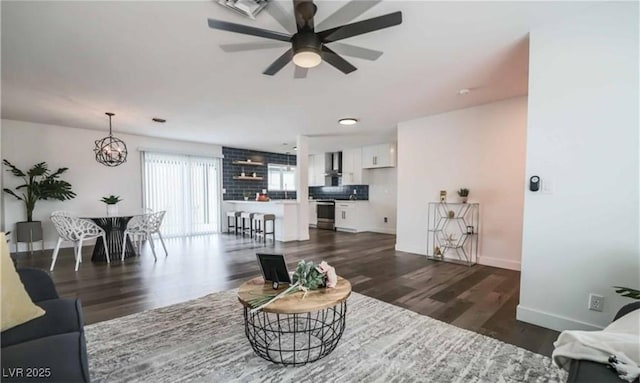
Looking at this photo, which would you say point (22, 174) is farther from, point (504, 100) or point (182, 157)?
point (504, 100)

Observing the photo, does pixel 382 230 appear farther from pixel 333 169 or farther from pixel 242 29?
pixel 242 29

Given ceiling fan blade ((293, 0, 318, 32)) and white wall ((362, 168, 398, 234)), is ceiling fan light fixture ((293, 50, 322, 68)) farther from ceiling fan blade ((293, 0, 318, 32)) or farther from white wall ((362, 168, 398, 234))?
white wall ((362, 168, 398, 234))

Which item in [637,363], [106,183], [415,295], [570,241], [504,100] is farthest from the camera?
[106,183]

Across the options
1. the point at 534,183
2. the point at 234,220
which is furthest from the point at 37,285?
the point at 234,220

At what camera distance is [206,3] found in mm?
1878

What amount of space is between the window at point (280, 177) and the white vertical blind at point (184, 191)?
71.0 inches

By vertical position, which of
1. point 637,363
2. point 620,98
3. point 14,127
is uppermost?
point 14,127

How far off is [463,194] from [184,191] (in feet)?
21.1

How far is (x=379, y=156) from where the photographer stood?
745 centimetres

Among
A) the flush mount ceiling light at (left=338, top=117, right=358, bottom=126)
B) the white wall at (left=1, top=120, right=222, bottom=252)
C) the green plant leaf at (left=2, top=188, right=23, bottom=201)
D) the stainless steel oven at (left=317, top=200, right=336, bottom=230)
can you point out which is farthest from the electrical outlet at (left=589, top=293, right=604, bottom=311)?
the green plant leaf at (left=2, top=188, right=23, bottom=201)

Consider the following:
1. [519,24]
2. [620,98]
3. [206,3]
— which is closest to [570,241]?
[620,98]

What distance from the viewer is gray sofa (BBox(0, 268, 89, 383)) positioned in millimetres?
1007

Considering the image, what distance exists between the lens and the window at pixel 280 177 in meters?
9.02

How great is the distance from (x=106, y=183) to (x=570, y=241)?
7.71 meters
